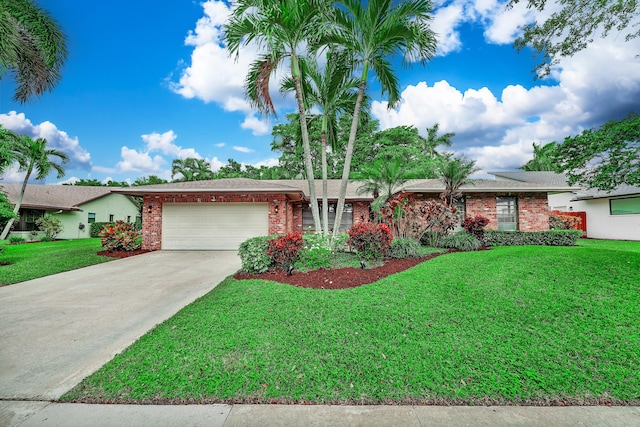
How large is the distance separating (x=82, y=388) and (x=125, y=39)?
39.1ft

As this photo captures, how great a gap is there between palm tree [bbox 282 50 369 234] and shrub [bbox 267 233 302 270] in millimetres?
1819

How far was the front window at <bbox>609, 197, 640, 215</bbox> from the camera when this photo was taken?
47.3 feet

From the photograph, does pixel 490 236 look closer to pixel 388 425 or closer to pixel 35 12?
pixel 388 425

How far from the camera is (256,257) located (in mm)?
6777

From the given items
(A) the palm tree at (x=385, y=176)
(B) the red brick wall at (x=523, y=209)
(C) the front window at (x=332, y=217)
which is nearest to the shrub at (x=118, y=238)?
(C) the front window at (x=332, y=217)

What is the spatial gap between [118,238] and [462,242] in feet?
44.2

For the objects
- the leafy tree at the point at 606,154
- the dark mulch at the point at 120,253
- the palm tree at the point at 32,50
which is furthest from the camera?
the dark mulch at the point at 120,253

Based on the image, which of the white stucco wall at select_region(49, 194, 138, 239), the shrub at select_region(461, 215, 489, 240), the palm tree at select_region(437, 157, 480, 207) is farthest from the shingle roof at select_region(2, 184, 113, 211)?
the shrub at select_region(461, 215, 489, 240)

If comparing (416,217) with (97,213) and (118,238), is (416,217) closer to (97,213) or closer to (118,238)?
(118,238)

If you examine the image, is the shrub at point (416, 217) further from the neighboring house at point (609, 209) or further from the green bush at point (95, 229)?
the green bush at point (95, 229)

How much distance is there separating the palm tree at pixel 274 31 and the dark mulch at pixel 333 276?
6.03ft

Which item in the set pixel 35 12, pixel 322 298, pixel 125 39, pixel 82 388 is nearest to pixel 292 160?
pixel 125 39

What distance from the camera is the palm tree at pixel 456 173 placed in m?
11.0

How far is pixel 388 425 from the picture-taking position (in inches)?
83.5
